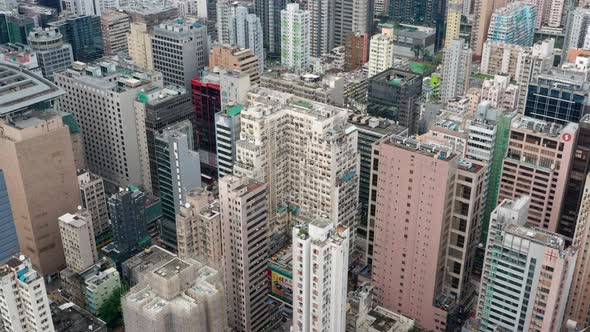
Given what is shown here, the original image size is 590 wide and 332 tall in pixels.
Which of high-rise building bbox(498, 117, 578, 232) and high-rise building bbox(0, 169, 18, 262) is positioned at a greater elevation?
high-rise building bbox(498, 117, 578, 232)

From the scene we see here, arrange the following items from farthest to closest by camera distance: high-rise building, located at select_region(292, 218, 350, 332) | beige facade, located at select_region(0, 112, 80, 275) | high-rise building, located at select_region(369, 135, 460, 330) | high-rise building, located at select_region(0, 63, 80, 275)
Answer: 1. high-rise building, located at select_region(0, 63, 80, 275)
2. beige facade, located at select_region(0, 112, 80, 275)
3. high-rise building, located at select_region(369, 135, 460, 330)
4. high-rise building, located at select_region(292, 218, 350, 332)

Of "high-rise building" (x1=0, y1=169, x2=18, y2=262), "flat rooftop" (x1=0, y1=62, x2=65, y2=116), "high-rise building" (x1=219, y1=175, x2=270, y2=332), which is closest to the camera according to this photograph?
"high-rise building" (x1=219, y1=175, x2=270, y2=332)

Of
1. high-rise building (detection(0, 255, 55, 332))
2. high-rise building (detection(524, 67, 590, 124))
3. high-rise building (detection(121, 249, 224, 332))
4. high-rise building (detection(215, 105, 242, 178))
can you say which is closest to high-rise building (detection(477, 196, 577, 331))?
high-rise building (detection(121, 249, 224, 332))

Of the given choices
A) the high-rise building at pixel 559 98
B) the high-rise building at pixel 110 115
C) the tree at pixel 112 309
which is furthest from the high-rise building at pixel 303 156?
the high-rise building at pixel 559 98

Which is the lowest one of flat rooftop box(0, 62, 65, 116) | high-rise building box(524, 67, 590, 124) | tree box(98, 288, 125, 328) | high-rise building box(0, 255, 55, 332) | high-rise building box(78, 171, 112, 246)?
tree box(98, 288, 125, 328)

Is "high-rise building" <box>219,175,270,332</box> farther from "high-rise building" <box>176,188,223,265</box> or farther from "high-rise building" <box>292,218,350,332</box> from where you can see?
"high-rise building" <box>292,218,350,332</box>

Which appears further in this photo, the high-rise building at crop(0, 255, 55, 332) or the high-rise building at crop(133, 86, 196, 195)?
the high-rise building at crop(133, 86, 196, 195)
